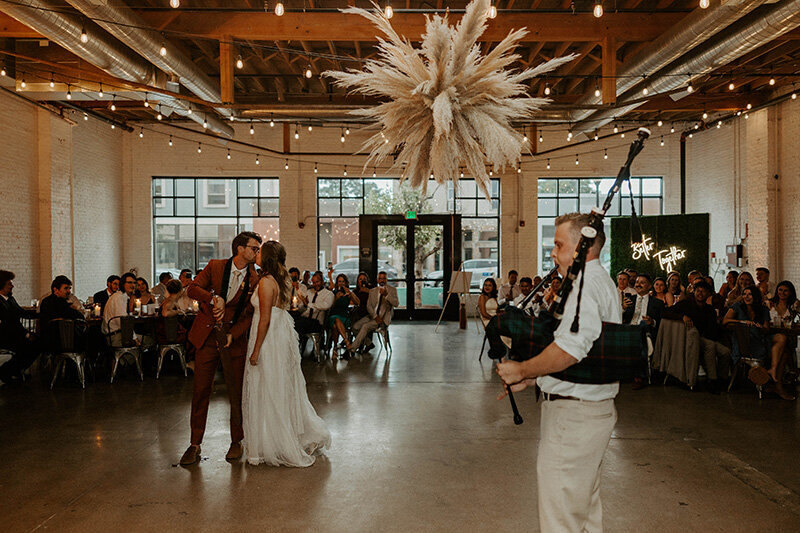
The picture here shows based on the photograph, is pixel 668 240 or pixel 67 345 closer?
pixel 67 345

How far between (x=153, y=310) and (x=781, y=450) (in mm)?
7294

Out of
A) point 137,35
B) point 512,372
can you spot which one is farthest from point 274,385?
point 137,35

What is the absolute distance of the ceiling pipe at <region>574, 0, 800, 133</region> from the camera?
6098mm

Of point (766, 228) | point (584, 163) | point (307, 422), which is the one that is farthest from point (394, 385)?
point (584, 163)

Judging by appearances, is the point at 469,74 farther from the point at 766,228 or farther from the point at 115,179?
the point at 115,179

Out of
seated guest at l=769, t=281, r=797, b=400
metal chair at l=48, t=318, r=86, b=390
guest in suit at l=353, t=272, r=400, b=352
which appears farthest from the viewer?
guest in suit at l=353, t=272, r=400, b=352

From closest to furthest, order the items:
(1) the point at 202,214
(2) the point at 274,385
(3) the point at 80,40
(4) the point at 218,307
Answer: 1. (4) the point at 218,307
2. (2) the point at 274,385
3. (3) the point at 80,40
4. (1) the point at 202,214

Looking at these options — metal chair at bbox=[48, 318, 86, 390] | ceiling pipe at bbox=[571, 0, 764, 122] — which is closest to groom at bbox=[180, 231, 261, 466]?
metal chair at bbox=[48, 318, 86, 390]

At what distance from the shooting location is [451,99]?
1.96 metres

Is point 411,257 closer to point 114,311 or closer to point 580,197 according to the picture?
point 580,197

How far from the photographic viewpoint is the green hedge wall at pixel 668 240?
1323 cm

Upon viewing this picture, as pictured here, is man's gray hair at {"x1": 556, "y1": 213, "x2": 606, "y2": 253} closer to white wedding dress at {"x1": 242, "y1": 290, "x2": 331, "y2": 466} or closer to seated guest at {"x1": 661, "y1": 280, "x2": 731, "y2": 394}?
white wedding dress at {"x1": 242, "y1": 290, "x2": 331, "y2": 466}

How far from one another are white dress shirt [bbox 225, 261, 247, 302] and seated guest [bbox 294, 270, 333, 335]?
177 inches

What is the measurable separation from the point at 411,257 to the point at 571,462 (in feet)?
44.5
